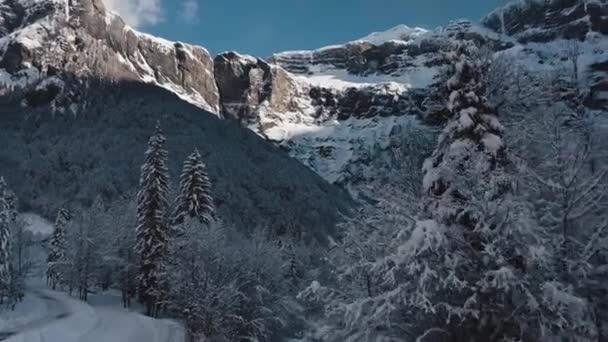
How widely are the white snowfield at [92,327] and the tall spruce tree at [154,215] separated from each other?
8.79 ft

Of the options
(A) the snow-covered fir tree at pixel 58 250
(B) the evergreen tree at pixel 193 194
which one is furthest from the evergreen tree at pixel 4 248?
(B) the evergreen tree at pixel 193 194

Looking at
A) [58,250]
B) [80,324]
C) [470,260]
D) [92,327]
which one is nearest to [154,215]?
[92,327]

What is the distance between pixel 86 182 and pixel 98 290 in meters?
73.9

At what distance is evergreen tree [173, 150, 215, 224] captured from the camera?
164 feet

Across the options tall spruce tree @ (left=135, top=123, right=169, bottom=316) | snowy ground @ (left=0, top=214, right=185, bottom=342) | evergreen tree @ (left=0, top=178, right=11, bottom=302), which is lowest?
snowy ground @ (left=0, top=214, right=185, bottom=342)

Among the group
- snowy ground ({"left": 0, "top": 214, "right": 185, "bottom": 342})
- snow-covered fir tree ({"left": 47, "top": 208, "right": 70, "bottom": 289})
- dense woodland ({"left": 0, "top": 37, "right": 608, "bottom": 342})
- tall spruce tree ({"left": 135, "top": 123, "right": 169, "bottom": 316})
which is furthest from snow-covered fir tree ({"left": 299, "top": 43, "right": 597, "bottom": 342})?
snow-covered fir tree ({"left": 47, "top": 208, "right": 70, "bottom": 289})

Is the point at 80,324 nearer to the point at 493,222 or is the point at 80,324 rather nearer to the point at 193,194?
the point at 193,194

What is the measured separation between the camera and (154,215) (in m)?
47.4

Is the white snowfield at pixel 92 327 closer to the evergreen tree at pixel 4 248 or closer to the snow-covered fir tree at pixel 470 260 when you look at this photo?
the evergreen tree at pixel 4 248

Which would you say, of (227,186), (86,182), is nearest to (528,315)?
(227,186)

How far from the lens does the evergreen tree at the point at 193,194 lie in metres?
50.1

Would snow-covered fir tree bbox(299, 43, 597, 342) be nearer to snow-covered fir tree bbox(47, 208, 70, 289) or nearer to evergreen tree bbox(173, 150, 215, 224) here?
evergreen tree bbox(173, 150, 215, 224)

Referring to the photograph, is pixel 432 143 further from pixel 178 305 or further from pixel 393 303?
pixel 178 305

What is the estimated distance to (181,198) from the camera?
51.1m
